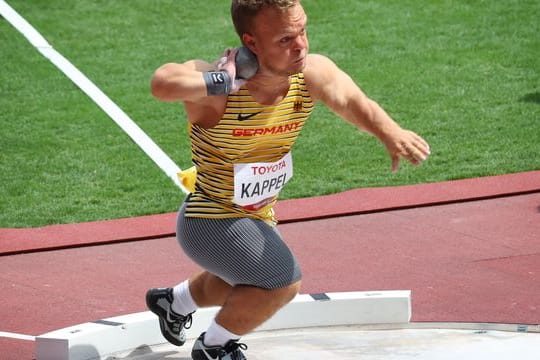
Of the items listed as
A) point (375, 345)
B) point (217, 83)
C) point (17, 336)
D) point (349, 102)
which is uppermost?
point (217, 83)

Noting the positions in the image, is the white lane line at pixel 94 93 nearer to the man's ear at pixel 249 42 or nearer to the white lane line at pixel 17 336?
the white lane line at pixel 17 336

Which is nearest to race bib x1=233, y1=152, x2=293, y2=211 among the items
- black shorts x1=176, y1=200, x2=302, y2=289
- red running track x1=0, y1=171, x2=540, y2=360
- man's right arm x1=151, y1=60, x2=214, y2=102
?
black shorts x1=176, y1=200, x2=302, y2=289

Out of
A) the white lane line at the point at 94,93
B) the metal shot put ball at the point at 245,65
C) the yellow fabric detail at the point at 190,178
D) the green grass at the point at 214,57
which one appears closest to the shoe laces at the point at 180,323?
the yellow fabric detail at the point at 190,178

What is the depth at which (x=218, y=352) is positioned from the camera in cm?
534

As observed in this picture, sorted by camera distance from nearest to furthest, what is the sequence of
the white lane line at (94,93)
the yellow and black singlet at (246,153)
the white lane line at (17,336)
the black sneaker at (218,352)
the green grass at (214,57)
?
the yellow and black singlet at (246,153)
the black sneaker at (218,352)
the white lane line at (17,336)
the green grass at (214,57)
the white lane line at (94,93)

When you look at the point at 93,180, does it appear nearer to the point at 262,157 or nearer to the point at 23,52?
the point at 23,52

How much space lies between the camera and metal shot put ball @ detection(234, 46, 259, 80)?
16.1ft

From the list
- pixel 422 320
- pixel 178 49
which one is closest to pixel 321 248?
pixel 422 320

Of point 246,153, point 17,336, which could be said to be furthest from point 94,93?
point 246,153

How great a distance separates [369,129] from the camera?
16.7 ft

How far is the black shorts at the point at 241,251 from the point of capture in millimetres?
5219

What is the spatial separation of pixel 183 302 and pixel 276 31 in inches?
61.4

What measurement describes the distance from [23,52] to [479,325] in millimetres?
7283

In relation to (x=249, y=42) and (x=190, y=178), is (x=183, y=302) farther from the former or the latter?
(x=249, y=42)
